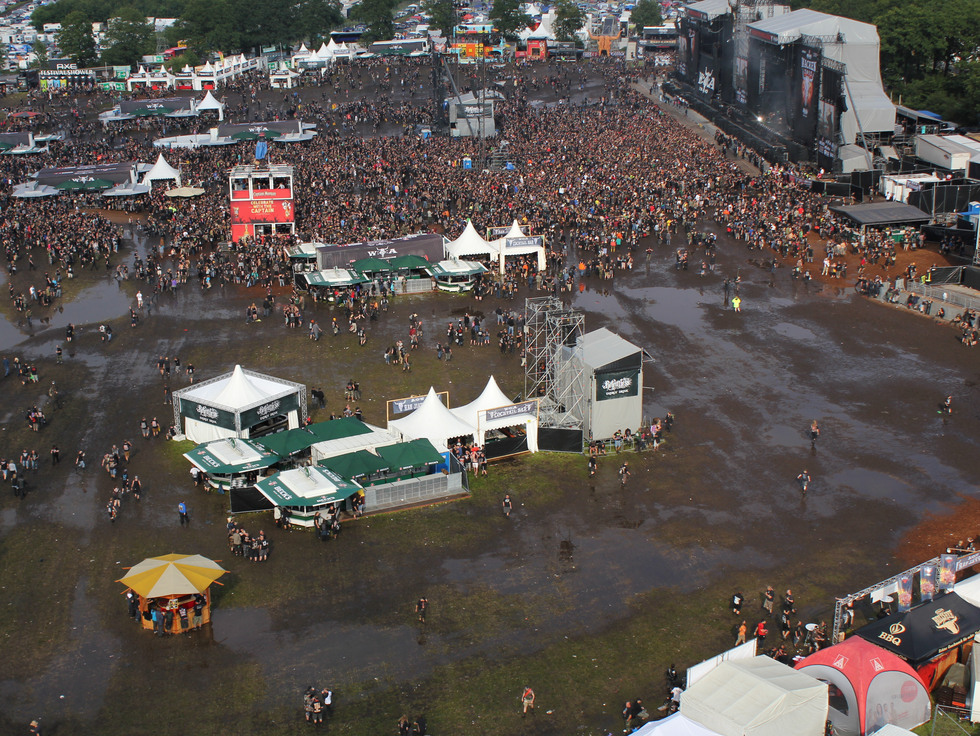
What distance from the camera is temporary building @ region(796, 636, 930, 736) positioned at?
82.6ft

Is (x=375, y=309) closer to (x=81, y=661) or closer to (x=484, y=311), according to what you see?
(x=484, y=311)

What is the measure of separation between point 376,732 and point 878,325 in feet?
119

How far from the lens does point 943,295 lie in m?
54.3

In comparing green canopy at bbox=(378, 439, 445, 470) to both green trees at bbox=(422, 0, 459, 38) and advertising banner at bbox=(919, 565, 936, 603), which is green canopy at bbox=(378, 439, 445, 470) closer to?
advertising banner at bbox=(919, 565, 936, 603)

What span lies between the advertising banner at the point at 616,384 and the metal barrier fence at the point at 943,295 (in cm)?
2150

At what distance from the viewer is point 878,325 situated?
173 feet

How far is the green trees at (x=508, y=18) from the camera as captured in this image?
151875 millimetres

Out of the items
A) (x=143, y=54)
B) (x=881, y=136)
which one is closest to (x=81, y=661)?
(x=881, y=136)

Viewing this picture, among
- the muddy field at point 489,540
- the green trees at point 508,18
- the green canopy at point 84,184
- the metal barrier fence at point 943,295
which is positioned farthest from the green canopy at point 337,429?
the green trees at point 508,18

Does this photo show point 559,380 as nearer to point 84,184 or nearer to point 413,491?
point 413,491

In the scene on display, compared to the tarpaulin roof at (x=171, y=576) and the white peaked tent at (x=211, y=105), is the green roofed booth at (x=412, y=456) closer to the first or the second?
the tarpaulin roof at (x=171, y=576)

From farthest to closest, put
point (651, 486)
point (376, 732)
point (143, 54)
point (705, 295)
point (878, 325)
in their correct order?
1. point (143, 54)
2. point (705, 295)
3. point (878, 325)
4. point (651, 486)
5. point (376, 732)

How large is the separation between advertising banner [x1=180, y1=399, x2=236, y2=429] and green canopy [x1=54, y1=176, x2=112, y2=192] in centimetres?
4430

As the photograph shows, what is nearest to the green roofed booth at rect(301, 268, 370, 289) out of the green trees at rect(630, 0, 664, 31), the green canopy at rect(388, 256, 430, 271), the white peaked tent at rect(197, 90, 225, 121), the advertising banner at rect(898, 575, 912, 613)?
the green canopy at rect(388, 256, 430, 271)
